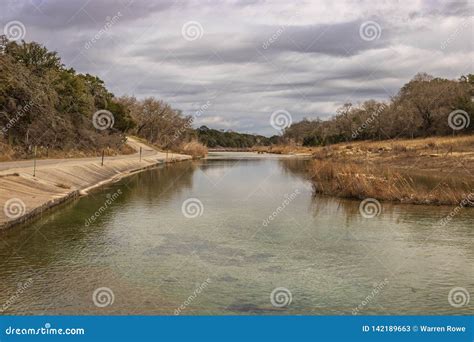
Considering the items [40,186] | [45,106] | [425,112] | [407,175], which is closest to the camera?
[40,186]

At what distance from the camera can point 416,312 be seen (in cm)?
962

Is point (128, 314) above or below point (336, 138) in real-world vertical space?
below

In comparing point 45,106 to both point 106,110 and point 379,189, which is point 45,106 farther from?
point 379,189

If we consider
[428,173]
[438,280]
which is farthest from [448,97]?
[438,280]

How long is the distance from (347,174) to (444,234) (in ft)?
36.6

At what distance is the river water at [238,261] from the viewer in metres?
10.0

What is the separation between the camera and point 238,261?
1335 centimetres

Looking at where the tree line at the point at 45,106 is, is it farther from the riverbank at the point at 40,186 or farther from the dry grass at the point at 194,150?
the dry grass at the point at 194,150

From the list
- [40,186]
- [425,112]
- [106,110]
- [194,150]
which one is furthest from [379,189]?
[194,150]

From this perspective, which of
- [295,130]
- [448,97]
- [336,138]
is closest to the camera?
[448,97]

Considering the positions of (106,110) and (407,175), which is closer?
(407,175)

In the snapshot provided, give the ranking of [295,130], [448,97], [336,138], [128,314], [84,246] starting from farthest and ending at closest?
[295,130] < [336,138] < [448,97] < [84,246] < [128,314]

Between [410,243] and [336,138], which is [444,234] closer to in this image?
[410,243]

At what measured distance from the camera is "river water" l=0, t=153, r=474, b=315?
10.0 meters
